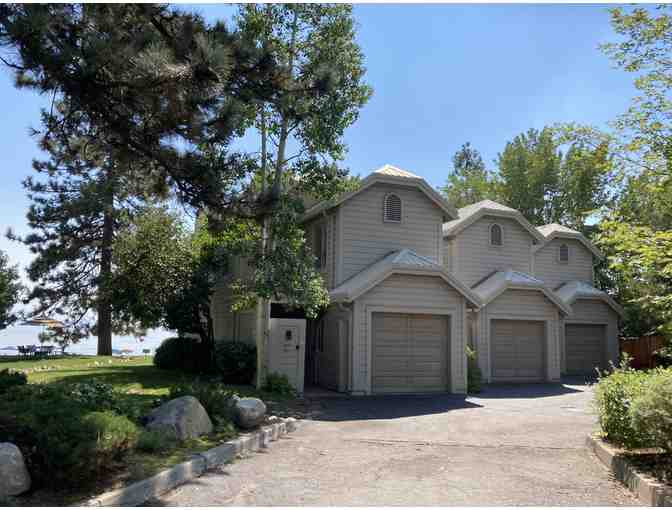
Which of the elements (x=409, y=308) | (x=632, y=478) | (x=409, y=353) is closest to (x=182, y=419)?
(x=632, y=478)

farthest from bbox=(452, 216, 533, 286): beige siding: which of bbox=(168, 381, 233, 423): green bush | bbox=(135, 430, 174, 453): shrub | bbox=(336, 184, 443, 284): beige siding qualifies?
bbox=(135, 430, 174, 453): shrub

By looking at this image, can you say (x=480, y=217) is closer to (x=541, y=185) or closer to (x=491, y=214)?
(x=491, y=214)

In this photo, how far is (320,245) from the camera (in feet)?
65.4

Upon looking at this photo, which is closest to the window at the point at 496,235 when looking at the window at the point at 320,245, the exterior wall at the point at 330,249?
the window at the point at 320,245

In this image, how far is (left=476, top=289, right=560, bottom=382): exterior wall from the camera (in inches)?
818

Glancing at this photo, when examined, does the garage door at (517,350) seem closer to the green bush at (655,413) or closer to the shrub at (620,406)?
the shrub at (620,406)

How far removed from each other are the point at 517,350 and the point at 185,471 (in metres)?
16.9

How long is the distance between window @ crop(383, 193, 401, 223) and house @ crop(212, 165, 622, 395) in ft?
0.11

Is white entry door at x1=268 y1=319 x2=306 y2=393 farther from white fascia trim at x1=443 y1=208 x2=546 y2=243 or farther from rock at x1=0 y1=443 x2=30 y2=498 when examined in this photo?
rock at x1=0 y1=443 x2=30 y2=498

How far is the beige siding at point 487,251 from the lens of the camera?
891 inches

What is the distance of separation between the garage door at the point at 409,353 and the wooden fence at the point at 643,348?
1271 centimetres

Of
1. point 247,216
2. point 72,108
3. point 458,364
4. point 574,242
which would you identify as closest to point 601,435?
point 247,216

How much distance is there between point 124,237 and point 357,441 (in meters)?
14.1

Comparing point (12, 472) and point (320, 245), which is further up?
point (320, 245)
